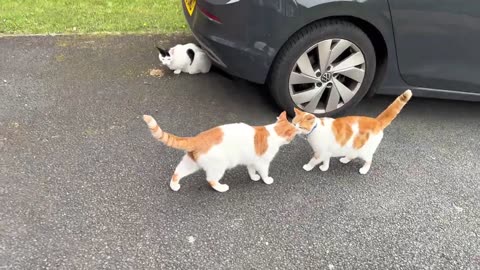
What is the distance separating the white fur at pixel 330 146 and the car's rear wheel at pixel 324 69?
0.50 m

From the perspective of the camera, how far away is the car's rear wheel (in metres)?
2.95

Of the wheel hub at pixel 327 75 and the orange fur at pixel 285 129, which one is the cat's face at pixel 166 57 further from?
the orange fur at pixel 285 129

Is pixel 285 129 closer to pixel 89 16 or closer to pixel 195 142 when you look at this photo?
pixel 195 142

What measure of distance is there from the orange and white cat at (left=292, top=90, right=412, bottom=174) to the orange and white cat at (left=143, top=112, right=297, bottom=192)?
0.12 m

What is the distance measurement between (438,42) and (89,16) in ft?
12.4

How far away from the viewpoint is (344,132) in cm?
270

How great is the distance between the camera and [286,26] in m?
2.80

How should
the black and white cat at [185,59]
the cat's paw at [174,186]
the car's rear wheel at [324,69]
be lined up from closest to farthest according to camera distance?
the cat's paw at [174,186]
the car's rear wheel at [324,69]
the black and white cat at [185,59]

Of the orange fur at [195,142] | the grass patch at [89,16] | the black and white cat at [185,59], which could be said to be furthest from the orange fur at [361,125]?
the grass patch at [89,16]

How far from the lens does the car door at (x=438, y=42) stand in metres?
2.84

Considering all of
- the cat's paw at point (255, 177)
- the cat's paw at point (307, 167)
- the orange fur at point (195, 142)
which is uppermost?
the orange fur at point (195, 142)

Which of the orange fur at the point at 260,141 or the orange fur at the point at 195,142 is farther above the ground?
the orange fur at the point at 195,142

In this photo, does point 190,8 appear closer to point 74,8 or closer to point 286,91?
point 286,91

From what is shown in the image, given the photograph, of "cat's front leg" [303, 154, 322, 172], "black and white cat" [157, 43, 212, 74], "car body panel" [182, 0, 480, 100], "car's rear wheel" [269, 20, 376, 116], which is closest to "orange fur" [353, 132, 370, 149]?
"cat's front leg" [303, 154, 322, 172]
